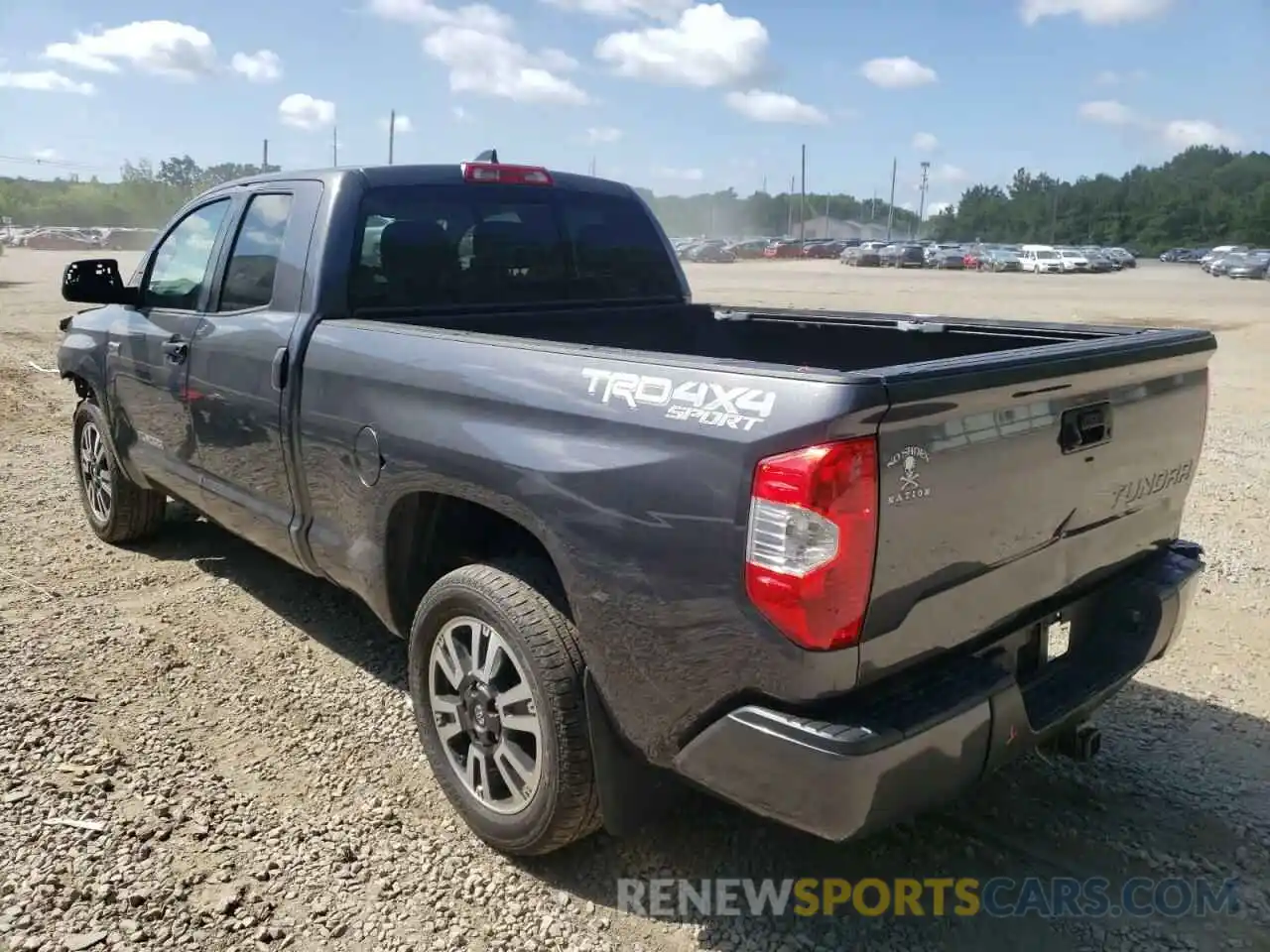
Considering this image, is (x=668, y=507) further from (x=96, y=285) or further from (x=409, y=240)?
(x=96, y=285)

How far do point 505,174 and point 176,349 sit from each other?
1591 millimetres

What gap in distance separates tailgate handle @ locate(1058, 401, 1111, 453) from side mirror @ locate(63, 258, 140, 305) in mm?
4116

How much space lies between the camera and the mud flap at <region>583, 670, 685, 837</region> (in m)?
2.57

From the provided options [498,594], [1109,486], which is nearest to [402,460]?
[498,594]

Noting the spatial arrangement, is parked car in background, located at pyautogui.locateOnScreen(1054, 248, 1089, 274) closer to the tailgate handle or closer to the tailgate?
the tailgate

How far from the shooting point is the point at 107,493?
18.2 ft

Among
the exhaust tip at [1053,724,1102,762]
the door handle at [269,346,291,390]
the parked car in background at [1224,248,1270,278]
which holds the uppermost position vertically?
the parked car in background at [1224,248,1270,278]

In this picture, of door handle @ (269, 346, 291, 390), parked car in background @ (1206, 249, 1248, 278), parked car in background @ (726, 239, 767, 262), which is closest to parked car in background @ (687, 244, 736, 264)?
parked car in background @ (726, 239, 767, 262)

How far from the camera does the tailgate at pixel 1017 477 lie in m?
2.12

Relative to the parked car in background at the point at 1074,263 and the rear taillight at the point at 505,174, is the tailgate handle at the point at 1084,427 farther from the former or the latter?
the parked car in background at the point at 1074,263

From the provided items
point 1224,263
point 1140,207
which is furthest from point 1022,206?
point 1224,263

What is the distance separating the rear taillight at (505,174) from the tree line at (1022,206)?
65.3 m

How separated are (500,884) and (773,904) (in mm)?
756

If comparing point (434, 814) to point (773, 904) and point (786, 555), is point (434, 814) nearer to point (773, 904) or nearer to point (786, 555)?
point (773, 904)
